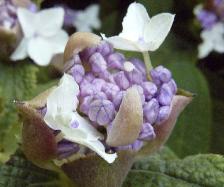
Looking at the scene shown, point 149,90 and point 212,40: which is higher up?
point 149,90

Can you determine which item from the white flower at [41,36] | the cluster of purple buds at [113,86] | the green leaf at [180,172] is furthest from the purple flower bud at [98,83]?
the white flower at [41,36]

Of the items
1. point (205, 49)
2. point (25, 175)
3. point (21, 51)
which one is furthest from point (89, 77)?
point (205, 49)

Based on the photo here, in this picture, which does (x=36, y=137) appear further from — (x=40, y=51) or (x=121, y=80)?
(x=40, y=51)

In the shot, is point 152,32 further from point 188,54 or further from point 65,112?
point 188,54

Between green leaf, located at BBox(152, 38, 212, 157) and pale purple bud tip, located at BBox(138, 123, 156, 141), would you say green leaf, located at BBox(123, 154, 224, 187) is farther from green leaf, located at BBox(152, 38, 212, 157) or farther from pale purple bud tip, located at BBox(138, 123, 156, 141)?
green leaf, located at BBox(152, 38, 212, 157)

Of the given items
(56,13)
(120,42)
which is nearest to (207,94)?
(56,13)

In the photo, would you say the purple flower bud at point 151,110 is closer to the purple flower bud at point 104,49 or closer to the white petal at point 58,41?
the purple flower bud at point 104,49

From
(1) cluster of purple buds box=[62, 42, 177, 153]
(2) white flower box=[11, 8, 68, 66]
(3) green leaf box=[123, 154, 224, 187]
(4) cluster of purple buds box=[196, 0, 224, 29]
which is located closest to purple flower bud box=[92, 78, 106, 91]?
(1) cluster of purple buds box=[62, 42, 177, 153]
